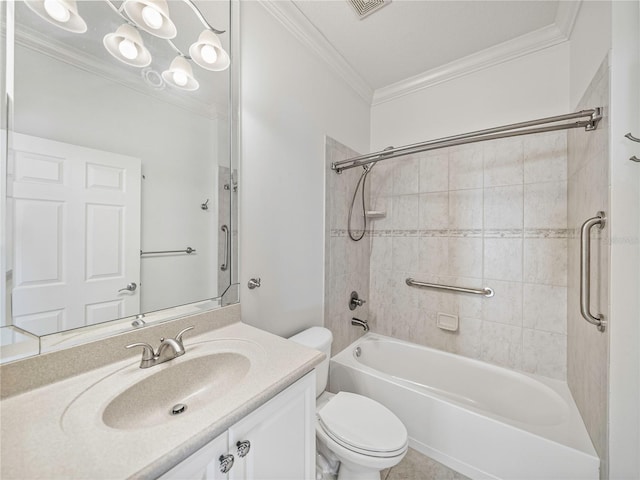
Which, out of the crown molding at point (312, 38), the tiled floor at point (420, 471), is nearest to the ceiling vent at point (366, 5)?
the crown molding at point (312, 38)

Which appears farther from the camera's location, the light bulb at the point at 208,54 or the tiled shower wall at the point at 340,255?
the tiled shower wall at the point at 340,255

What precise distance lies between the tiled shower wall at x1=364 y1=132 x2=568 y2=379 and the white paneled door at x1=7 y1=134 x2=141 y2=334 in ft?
6.12

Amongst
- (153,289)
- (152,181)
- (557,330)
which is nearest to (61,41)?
(152,181)

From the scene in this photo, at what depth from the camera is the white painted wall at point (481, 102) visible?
162cm

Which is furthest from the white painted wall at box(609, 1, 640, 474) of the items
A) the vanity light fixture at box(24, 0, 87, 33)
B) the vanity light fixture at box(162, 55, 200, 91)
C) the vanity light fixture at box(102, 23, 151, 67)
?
the vanity light fixture at box(24, 0, 87, 33)

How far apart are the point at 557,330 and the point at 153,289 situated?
2.33 metres

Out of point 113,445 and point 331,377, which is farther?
point 331,377

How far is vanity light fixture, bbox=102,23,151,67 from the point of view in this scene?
874 millimetres

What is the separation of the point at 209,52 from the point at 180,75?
0.17 m

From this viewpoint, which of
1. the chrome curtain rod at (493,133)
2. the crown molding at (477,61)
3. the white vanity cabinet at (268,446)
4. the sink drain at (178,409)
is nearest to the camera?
the white vanity cabinet at (268,446)

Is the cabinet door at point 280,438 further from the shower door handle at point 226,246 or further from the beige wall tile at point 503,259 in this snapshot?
the beige wall tile at point 503,259

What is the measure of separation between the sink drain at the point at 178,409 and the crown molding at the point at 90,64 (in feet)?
3.73

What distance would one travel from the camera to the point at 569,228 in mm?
1544

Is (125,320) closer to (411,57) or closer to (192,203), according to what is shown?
(192,203)
